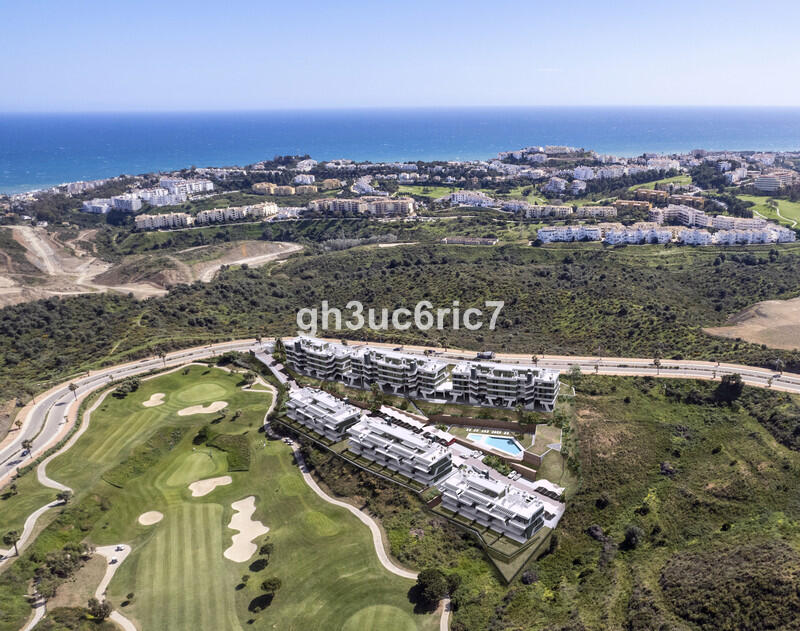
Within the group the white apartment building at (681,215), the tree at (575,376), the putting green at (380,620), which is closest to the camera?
the putting green at (380,620)

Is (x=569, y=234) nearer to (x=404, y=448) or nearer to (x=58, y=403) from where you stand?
(x=404, y=448)

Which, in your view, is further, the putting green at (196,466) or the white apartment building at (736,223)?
the white apartment building at (736,223)

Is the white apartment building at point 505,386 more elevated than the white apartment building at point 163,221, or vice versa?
the white apartment building at point 505,386

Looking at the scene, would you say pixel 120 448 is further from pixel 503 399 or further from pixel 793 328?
pixel 793 328

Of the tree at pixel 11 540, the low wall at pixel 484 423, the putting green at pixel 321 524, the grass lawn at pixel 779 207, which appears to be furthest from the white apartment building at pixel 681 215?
the tree at pixel 11 540

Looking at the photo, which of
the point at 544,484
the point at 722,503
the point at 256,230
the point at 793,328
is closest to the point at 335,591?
the point at 544,484

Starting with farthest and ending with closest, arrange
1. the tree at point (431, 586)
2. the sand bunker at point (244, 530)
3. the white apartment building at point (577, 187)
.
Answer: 1. the white apartment building at point (577, 187)
2. the sand bunker at point (244, 530)
3. the tree at point (431, 586)

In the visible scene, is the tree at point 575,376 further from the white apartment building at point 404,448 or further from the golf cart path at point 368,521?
the golf cart path at point 368,521
